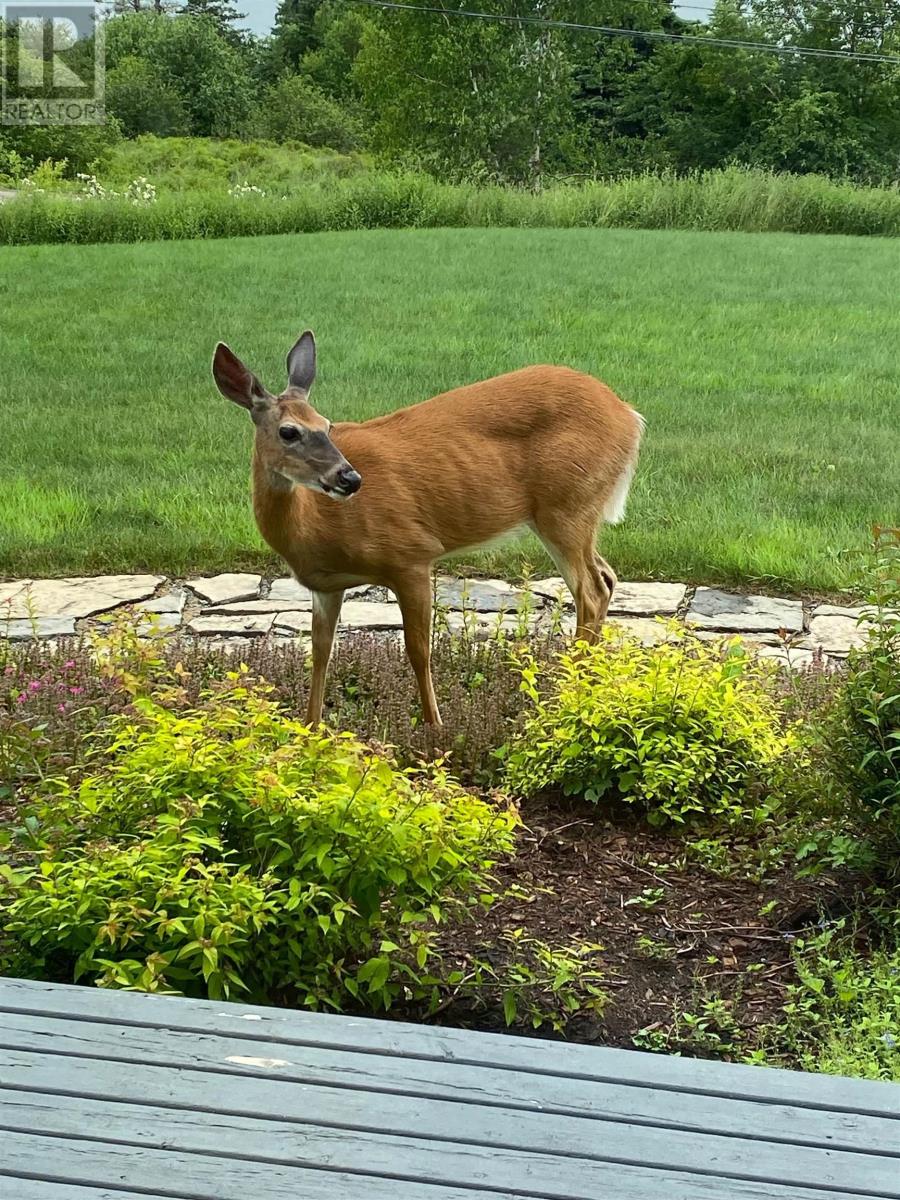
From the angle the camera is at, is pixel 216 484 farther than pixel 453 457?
Yes

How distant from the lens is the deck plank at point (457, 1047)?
1.96 metres

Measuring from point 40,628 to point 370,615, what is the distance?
1298 millimetres

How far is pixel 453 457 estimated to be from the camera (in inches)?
180

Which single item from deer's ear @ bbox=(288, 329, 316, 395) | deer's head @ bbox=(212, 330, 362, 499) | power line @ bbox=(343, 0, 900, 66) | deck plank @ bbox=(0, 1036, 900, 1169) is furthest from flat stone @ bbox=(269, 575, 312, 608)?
power line @ bbox=(343, 0, 900, 66)

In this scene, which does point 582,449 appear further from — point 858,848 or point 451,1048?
point 451,1048

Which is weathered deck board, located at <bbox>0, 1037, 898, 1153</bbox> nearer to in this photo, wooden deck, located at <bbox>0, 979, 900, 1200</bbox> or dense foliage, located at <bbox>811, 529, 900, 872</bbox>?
wooden deck, located at <bbox>0, 979, 900, 1200</bbox>

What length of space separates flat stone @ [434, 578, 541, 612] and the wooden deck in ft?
11.0

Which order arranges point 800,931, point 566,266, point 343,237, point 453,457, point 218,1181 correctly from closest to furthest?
point 218,1181
point 800,931
point 453,457
point 566,266
point 343,237

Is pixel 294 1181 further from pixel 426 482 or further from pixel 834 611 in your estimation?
pixel 834 611

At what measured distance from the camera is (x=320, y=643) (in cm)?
436

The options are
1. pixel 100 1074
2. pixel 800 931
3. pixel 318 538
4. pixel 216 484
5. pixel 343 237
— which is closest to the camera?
pixel 100 1074

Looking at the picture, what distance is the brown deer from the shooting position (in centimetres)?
402

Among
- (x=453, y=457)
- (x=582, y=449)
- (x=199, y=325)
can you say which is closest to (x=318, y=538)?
(x=453, y=457)

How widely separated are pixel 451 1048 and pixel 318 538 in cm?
234
